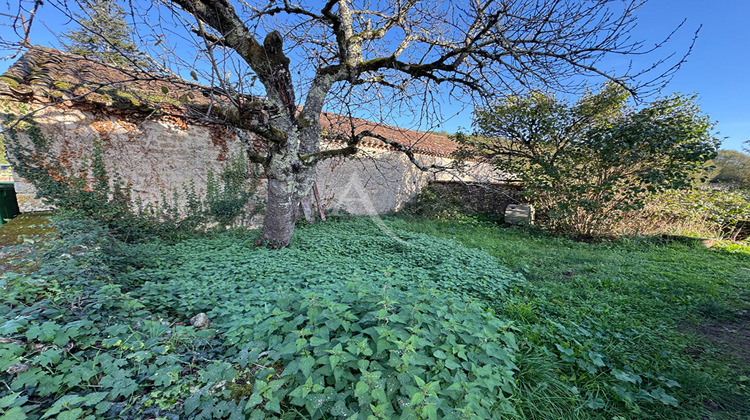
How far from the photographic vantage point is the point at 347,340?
154 cm

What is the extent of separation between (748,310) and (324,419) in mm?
5000

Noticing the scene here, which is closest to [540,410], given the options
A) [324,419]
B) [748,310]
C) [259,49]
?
[324,419]

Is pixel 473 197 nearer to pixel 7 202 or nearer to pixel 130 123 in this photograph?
pixel 130 123

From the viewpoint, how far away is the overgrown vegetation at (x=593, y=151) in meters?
5.50

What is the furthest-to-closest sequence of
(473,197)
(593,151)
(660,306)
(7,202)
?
(473,197) < (593,151) < (7,202) < (660,306)

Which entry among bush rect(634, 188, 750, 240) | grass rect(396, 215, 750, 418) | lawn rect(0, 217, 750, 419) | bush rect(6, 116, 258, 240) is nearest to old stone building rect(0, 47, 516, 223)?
bush rect(6, 116, 258, 240)

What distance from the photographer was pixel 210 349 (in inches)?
67.2

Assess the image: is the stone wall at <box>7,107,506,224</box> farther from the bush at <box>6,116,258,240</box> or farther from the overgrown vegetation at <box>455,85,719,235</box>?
the overgrown vegetation at <box>455,85,719,235</box>

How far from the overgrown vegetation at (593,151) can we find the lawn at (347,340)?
8.93 ft

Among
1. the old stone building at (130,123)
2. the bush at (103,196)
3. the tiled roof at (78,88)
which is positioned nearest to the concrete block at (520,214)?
the old stone building at (130,123)

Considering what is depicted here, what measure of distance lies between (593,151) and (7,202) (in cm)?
1262

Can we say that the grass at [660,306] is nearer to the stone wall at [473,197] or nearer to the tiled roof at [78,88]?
the tiled roof at [78,88]

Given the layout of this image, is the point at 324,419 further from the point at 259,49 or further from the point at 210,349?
the point at 259,49

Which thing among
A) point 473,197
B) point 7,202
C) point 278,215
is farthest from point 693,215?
point 7,202
